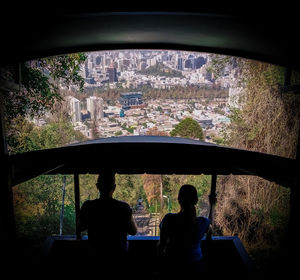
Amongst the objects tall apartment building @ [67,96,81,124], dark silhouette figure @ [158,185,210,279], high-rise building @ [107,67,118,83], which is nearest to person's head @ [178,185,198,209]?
dark silhouette figure @ [158,185,210,279]

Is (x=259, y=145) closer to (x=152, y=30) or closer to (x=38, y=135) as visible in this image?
(x=152, y=30)

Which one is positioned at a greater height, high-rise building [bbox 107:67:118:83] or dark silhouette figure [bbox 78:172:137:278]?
high-rise building [bbox 107:67:118:83]

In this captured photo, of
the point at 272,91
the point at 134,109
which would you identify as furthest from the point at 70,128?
the point at 272,91

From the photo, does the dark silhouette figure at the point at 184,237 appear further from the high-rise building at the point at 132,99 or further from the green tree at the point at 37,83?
the high-rise building at the point at 132,99

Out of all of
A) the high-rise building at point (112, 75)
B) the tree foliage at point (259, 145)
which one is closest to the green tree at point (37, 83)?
the tree foliage at point (259, 145)

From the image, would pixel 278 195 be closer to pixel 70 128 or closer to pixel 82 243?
pixel 82 243

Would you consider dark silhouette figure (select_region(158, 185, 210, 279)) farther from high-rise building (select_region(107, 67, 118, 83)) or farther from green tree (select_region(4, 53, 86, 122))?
high-rise building (select_region(107, 67, 118, 83))

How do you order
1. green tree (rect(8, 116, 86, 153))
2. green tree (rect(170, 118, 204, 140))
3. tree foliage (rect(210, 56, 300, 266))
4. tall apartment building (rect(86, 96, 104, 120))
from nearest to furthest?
tree foliage (rect(210, 56, 300, 266)) < green tree (rect(8, 116, 86, 153)) < green tree (rect(170, 118, 204, 140)) < tall apartment building (rect(86, 96, 104, 120))
